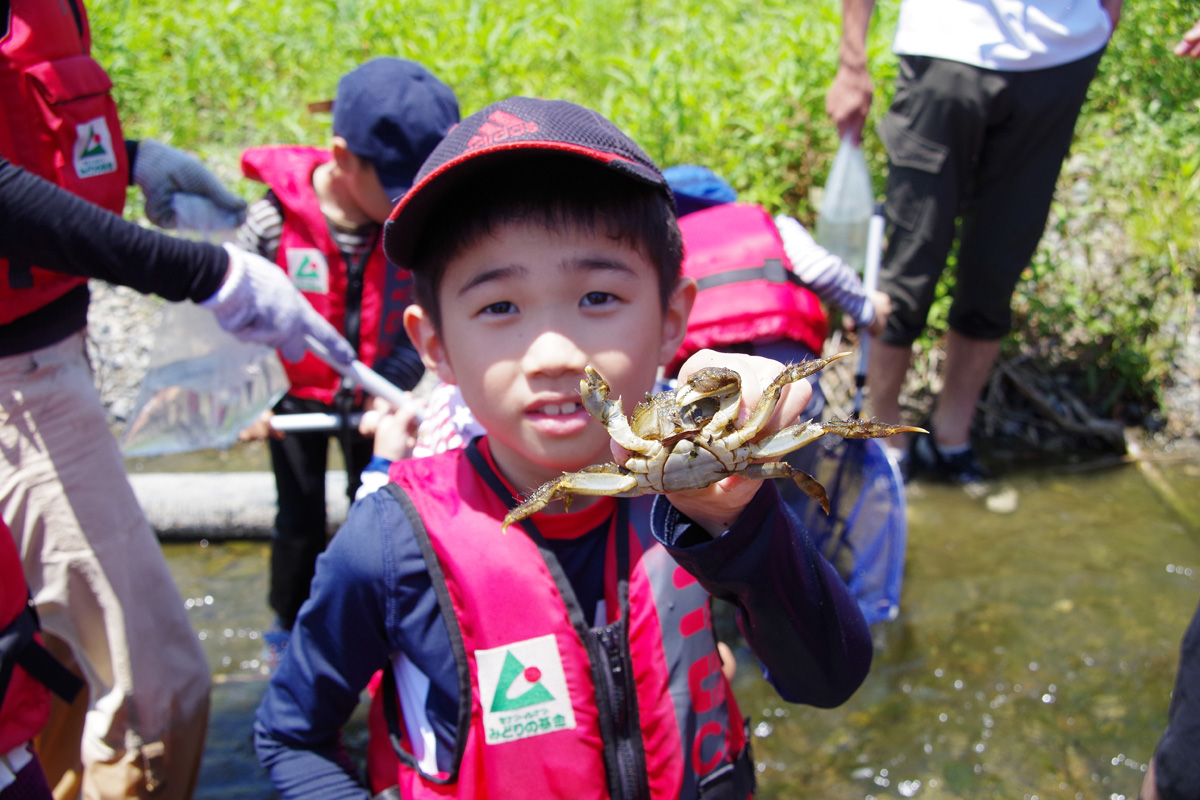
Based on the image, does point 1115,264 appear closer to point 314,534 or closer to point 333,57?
point 314,534

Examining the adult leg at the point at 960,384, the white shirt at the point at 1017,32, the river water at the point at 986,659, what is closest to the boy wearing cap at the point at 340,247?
the river water at the point at 986,659

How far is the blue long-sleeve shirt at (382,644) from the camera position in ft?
4.76

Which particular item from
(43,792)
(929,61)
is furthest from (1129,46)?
(43,792)

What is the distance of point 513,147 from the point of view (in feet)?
4.92

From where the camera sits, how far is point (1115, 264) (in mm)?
4992

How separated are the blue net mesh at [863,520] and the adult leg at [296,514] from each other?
1.66m

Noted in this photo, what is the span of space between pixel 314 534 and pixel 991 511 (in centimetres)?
291

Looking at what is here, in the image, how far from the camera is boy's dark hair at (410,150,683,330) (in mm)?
1555

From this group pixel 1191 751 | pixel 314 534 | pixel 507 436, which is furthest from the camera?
pixel 314 534

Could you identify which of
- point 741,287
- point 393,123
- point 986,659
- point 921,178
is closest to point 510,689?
point 741,287

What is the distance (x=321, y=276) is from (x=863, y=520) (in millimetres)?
1989

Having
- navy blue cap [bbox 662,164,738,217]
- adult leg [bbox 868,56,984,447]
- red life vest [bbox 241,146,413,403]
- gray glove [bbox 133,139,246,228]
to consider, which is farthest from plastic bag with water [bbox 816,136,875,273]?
gray glove [bbox 133,139,246,228]

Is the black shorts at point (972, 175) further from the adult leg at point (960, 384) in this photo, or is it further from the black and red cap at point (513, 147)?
the black and red cap at point (513, 147)

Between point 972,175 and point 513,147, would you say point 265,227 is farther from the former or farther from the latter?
point 972,175
